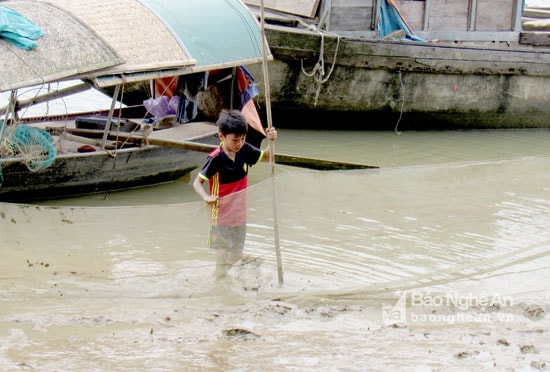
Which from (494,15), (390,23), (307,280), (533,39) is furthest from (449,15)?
(307,280)

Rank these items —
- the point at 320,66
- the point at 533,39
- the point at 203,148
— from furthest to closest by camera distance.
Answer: the point at 533,39, the point at 320,66, the point at 203,148

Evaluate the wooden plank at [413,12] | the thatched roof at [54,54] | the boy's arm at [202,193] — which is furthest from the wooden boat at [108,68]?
the wooden plank at [413,12]

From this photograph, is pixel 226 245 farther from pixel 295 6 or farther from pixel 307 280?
pixel 295 6

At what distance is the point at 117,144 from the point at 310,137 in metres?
3.73

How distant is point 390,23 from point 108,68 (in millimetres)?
5809

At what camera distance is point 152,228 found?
550cm

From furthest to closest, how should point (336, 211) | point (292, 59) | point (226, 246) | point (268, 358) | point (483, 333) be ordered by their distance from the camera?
point (292, 59) < point (336, 211) < point (226, 246) < point (483, 333) < point (268, 358)

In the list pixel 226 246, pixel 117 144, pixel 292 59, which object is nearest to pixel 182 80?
pixel 117 144

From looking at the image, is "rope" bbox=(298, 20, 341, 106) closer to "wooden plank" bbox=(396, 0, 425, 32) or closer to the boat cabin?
the boat cabin

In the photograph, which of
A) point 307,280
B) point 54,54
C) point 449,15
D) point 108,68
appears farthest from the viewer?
point 449,15

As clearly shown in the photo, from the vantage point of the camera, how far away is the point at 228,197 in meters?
5.00

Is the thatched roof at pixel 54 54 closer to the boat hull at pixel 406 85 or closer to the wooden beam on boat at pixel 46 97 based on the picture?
the wooden beam on boat at pixel 46 97

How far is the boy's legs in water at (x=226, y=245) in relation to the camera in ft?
16.6

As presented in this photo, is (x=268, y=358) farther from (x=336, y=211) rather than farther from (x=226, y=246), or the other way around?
(x=336, y=211)
